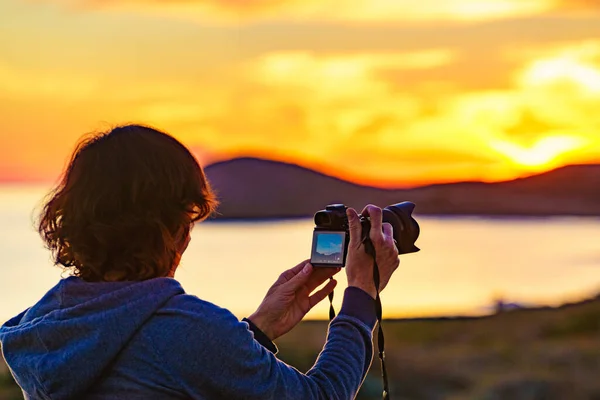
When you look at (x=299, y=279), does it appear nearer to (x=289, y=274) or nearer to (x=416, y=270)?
(x=289, y=274)

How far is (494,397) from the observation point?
32.6 ft

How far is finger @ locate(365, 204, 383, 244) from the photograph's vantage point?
2.07 meters

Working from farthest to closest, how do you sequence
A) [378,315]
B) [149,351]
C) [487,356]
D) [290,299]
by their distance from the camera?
[487,356]
[290,299]
[378,315]
[149,351]

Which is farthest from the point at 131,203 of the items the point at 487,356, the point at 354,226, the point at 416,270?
the point at 416,270

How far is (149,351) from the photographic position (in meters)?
1.73

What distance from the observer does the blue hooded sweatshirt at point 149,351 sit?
1.73 meters

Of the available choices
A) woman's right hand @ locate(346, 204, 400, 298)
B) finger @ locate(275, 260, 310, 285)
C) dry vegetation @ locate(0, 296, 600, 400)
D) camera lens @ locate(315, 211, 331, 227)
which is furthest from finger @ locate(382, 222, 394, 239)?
dry vegetation @ locate(0, 296, 600, 400)

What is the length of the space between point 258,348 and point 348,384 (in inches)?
7.9

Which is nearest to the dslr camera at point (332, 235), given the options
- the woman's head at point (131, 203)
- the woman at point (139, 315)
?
the woman at point (139, 315)

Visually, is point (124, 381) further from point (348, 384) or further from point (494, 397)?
point (494, 397)

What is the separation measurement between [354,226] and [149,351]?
535 mm

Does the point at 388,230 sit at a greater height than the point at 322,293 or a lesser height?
greater

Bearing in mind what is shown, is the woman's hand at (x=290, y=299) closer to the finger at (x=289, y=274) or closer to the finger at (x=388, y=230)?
the finger at (x=289, y=274)

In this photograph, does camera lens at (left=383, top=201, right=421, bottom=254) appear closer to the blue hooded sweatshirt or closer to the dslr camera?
the dslr camera
